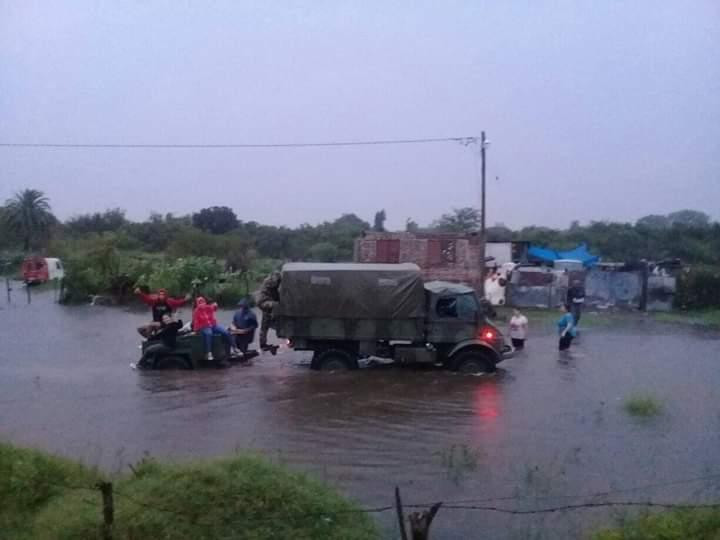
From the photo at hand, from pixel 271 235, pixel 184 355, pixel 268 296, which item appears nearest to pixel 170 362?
pixel 184 355

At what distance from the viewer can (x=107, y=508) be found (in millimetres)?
6879

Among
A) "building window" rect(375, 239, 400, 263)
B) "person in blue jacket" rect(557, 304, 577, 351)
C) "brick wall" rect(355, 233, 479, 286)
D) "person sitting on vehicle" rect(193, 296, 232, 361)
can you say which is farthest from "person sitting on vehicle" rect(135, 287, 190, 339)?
"building window" rect(375, 239, 400, 263)

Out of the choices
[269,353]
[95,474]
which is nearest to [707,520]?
[95,474]

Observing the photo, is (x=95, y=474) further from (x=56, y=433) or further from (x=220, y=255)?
(x=220, y=255)

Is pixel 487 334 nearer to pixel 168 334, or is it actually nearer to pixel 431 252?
pixel 168 334

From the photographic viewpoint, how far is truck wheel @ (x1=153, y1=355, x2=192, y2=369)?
20125 mm

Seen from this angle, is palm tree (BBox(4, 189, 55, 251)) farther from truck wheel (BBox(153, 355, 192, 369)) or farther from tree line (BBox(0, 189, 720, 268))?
truck wheel (BBox(153, 355, 192, 369))

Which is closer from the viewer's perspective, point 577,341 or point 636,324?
point 577,341

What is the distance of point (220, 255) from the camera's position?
169 feet

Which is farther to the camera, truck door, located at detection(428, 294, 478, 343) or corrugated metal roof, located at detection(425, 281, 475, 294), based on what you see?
corrugated metal roof, located at detection(425, 281, 475, 294)

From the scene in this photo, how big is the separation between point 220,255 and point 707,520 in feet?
148

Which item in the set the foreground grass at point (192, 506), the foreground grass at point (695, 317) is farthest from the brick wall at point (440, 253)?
the foreground grass at point (192, 506)

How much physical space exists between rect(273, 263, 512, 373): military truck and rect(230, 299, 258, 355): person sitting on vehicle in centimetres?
200

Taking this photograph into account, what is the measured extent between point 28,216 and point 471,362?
6642 centimetres
